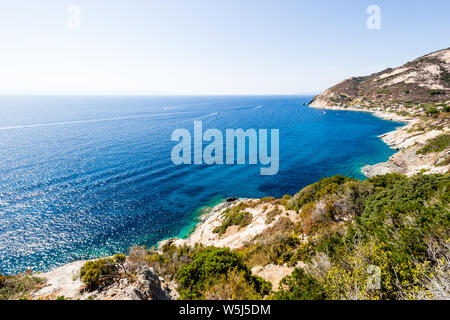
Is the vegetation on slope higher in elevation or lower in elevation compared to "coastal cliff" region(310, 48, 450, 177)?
lower

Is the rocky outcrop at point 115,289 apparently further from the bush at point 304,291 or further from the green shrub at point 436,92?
the green shrub at point 436,92

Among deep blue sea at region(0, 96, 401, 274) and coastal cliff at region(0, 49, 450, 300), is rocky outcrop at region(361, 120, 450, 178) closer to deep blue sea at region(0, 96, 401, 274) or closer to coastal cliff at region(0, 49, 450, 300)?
deep blue sea at region(0, 96, 401, 274)

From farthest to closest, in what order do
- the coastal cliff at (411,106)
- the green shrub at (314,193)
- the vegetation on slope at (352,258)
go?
the coastal cliff at (411,106) → the green shrub at (314,193) → the vegetation on slope at (352,258)

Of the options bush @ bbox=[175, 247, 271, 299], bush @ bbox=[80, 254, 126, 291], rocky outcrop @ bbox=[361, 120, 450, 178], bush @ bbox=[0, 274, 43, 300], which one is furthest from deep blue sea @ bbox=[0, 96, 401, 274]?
bush @ bbox=[175, 247, 271, 299]

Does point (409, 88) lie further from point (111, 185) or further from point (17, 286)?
point (17, 286)

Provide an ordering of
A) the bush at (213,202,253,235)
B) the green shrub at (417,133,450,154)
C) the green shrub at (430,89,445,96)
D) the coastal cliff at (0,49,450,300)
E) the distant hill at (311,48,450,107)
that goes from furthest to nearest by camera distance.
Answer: the distant hill at (311,48,450,107), the green shrub at (430,89,445,96), the green shrub at (417,133,450,154), the bush at (213,202,253,235), the coastal cliff at (0,49,450,300)

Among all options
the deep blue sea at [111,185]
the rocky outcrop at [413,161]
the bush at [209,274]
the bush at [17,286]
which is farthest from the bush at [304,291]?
the rocky outcrop at [413,161]

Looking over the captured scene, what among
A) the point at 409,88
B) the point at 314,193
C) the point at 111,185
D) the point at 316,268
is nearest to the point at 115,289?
the point at 316,268
